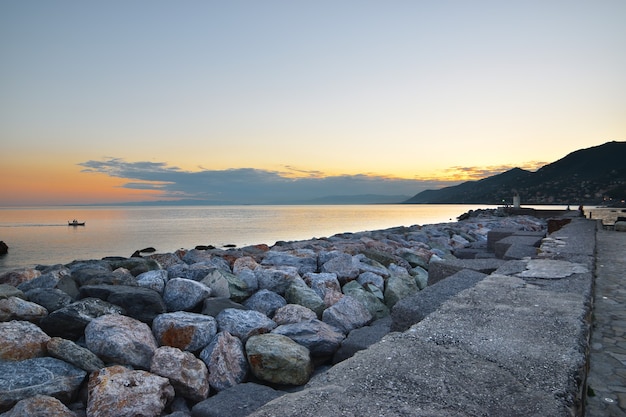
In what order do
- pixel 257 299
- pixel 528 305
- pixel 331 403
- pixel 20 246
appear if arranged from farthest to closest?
pixel 20 246
pixel 257 299
pixel 528 305
pixel 331 403

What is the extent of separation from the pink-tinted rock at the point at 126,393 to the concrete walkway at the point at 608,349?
9.37 feet

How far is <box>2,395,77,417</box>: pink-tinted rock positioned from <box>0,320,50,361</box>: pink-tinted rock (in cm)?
64

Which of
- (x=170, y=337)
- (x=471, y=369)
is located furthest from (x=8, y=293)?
(x=471, y=369)

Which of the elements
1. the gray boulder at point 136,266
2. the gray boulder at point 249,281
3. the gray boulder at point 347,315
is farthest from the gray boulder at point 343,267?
the gray boulder at point 136,266

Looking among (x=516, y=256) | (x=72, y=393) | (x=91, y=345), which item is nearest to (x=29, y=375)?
(x=72, y=393)

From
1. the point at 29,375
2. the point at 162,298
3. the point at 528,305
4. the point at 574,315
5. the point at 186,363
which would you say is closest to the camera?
the point at 574,315

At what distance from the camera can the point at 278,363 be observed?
12.3 feet

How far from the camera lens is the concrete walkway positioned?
6.89ft

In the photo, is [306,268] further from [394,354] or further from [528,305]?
[394,354]

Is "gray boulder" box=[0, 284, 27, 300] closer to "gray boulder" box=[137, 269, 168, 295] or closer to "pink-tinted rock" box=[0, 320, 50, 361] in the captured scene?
"pink-tinted rock" box=[0, 320, 50, 361]

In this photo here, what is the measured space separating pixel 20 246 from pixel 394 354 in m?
30.2

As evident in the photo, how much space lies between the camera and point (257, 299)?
5293 mm

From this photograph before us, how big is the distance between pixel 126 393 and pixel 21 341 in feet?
3.78

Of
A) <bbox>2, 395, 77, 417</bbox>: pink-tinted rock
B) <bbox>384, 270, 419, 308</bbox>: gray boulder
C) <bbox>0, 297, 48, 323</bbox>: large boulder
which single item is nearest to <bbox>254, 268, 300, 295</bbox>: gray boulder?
<bbox>384, 270, 419, 308</bbox>: gray boulder
